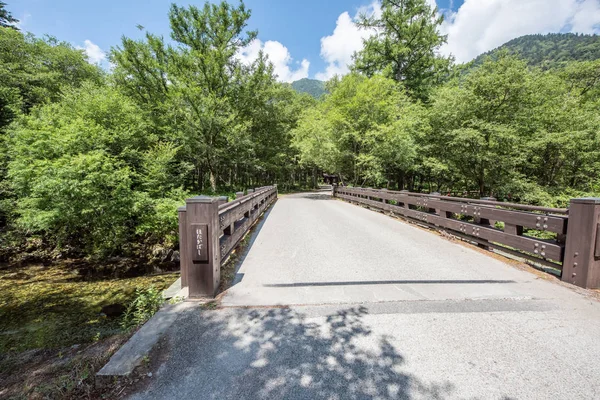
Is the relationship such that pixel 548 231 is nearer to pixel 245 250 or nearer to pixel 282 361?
pixel 282 361

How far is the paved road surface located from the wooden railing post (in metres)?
0.26

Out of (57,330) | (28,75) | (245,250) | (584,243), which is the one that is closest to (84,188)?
Answer: (57,330)

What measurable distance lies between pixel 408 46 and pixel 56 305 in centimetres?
2978

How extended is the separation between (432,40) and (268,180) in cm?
2661

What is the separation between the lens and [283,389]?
177 centimetres

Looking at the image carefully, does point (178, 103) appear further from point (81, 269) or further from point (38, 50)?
point (38, 50)

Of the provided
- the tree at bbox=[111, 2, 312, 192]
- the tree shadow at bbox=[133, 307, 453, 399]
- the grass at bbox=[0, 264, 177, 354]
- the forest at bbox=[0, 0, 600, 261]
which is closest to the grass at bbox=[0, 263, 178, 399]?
the grass at bbox=[0, 264, 177, 354]

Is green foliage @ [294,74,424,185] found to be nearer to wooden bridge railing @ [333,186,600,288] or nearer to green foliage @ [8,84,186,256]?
wooden bridge railing @ [333,186,600,288]

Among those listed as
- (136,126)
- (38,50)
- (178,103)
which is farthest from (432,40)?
(38,50)

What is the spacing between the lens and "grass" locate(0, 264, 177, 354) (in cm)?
365

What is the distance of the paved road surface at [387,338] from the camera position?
1782mm

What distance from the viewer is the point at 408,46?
965 inches

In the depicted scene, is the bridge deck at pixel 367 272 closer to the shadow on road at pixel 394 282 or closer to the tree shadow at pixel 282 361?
the shadow on road at pixel 394 282

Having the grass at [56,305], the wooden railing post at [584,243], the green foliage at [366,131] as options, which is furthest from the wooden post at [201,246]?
the green foliage at [366,131]
